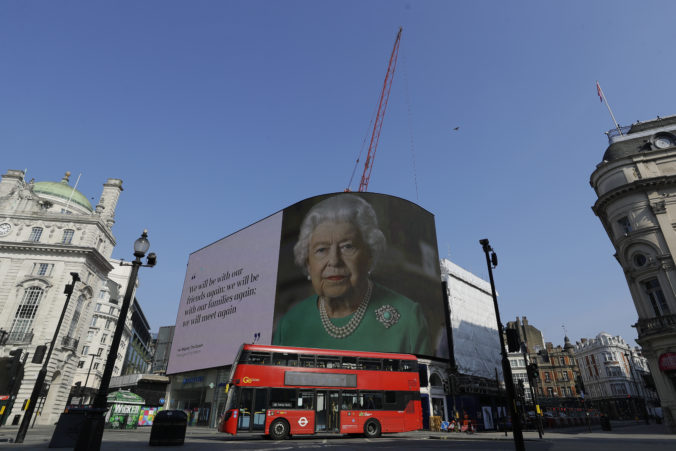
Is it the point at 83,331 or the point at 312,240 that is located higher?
the point at 312,240

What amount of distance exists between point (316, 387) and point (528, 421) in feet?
82.3

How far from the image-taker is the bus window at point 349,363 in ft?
67.5

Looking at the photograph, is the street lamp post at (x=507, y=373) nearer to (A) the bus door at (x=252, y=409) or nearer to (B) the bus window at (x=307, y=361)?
(B) the bus window at (x=307, y=361)

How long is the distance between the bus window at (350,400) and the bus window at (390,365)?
93.2 inches

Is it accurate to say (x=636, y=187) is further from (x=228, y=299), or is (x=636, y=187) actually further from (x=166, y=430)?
(x=228, y=299)

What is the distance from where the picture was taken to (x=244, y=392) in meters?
18.5

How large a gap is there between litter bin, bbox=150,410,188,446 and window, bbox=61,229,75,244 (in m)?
38.5

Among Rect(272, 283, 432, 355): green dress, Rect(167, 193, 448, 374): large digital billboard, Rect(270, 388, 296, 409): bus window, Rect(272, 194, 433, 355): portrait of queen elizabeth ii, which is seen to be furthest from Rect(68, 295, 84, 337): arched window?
Rect(270, 388, 296, 409): bus window

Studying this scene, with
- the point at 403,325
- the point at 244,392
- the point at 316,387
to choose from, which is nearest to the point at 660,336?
the point at 403,325

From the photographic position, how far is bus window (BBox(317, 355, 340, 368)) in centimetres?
2026

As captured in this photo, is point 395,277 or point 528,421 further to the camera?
point 395,277

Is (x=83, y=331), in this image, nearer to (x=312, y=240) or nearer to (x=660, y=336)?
(x=312, y=240)

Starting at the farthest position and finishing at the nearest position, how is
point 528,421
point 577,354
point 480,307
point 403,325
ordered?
1. point 577,354
2. point 480,307
3. point 403,325
4. point 528,421

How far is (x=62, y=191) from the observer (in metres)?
52.9
